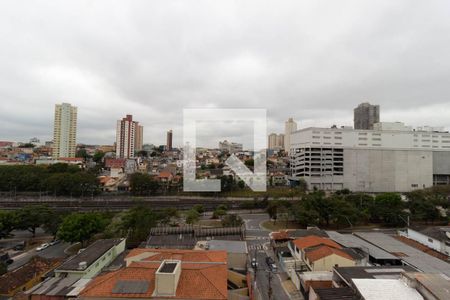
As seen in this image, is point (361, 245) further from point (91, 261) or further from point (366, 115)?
point (366, 115)

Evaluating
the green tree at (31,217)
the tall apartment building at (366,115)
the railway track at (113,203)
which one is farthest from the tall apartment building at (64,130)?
the tall apartment building at (366,115)

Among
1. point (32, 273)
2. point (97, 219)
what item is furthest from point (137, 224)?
point (32, 273)

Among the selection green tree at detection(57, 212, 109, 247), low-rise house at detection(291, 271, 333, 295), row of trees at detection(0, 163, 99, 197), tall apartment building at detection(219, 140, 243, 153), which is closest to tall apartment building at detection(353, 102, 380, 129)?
tall apartment building at detection(219, 140, 243, 153)

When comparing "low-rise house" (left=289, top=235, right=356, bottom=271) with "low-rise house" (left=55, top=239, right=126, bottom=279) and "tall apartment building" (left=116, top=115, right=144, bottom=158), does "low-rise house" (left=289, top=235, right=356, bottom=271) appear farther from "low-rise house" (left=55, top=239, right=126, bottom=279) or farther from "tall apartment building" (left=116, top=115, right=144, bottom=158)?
"tall apartment building" (left=116, top=115, right=144, bottom=158)

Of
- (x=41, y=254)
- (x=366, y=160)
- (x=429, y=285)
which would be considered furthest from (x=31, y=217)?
(x=366, y=160)

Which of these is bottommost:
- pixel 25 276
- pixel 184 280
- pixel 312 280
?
pixel 25 276
